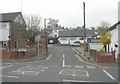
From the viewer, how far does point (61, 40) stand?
11538 centimetres

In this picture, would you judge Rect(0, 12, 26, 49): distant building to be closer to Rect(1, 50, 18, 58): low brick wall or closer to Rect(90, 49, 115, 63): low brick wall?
Rect(1, 50, 18, 58): low brick wall

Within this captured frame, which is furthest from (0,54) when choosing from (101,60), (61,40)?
(61,40)

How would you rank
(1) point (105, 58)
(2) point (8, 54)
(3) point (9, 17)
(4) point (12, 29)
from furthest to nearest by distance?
1. (3) point (9, 17)
2. (4) point (12, 29)
3. (2) point (8, 54)
4. (1) point (105, 58)

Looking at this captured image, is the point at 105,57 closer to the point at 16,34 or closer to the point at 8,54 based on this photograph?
the point at 8,54

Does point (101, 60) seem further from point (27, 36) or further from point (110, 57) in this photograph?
point (27, 36)

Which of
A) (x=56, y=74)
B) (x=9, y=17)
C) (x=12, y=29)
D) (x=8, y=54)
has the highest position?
(x=9, y=17)

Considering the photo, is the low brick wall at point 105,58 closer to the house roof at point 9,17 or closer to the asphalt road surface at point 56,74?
the asphalt road surface at point 56,74

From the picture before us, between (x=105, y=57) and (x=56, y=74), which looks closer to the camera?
(x=56, y=74)

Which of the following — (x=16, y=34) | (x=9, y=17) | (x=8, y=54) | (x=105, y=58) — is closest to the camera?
(x=105, y=58)

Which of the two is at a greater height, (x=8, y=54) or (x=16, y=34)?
(x=16, y=34)

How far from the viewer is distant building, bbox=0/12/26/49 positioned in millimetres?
65500

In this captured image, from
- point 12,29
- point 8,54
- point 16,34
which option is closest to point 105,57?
point 8,54

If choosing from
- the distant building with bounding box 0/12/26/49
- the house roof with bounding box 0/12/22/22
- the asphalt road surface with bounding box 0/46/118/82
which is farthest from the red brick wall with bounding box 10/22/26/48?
the asphalt road surface with bounding box 0/46/118/82

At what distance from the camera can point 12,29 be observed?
67875mm
